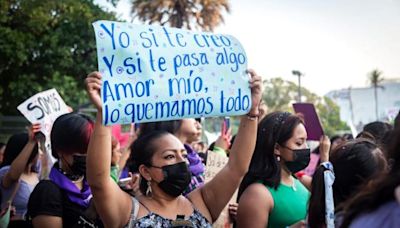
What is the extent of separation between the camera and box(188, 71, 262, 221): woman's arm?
101 inches

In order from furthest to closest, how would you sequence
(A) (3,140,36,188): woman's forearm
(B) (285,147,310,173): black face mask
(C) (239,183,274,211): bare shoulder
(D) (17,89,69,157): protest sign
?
1. (D) (17,89,69,157): protest sign
2. (A) (3,140,36,188): woman's forearm
3. (B) (285,147,310,173): black face mask
4. (C) (239,183,274,211): bare shoulder

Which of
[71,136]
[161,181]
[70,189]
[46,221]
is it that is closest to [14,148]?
[71,136]

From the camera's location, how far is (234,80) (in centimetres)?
257

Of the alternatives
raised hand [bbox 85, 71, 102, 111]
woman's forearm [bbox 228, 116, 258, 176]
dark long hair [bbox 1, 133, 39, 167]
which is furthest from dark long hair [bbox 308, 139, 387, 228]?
dark long hair [bbox 1, 133, 39, 167]

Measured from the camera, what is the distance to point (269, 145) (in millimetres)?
3006

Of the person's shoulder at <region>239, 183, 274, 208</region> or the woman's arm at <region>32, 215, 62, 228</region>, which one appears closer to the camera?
the woman's arm at <region>32, 215, 62, 228</region>

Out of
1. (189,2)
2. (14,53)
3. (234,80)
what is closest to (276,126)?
(234,80)

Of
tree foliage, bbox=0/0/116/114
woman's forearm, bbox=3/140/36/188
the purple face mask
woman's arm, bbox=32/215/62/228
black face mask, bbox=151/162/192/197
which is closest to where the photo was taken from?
black face mask, bbox=151/162/192/197

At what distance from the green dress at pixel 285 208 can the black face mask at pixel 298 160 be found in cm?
18

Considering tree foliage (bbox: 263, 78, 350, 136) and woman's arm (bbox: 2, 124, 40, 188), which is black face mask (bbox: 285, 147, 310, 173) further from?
tree foliage (bbox: 263, 78, 350, 136)

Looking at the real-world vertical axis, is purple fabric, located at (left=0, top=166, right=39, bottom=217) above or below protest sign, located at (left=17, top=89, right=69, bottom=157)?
below

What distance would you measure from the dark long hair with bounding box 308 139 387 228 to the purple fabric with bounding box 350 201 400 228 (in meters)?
0.76

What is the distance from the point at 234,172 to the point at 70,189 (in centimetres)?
93

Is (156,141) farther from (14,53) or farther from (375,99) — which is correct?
(375,99)
